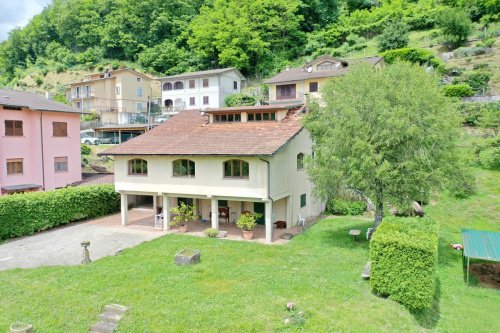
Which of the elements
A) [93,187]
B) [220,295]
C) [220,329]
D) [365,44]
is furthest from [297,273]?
[365,44]

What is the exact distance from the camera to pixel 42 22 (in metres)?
106

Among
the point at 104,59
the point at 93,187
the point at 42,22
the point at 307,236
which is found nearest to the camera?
the point at 307,236

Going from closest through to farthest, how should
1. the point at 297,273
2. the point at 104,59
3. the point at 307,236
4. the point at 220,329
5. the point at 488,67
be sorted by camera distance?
the point at 220,329 → the point at 297,273 → the point at 307,236 → the point at 488,67 → the point at 104,59

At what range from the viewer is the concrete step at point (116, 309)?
11469 mm

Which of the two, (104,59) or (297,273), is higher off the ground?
(104,59)

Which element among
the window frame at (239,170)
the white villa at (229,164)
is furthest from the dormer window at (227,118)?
the window frame at (239,170)

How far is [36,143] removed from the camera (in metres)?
29.6

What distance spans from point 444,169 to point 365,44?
57.1 m

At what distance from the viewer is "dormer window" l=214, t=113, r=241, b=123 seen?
24.2m

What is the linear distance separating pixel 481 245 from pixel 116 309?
1552 centimetres

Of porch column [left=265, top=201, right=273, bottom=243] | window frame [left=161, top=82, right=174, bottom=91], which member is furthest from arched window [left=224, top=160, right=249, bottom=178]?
window frame [left=161, top=82, right=174, bottom=91]

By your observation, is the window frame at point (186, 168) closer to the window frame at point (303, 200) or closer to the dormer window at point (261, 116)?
the dormer window at point (261, 116)

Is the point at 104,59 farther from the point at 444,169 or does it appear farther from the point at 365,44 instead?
the point at 444,169

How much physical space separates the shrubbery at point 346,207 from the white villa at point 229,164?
153cm
